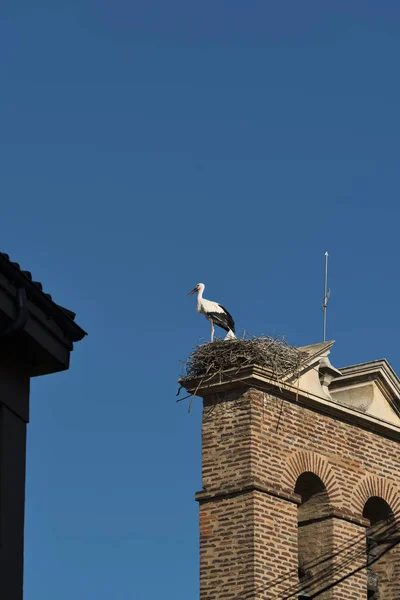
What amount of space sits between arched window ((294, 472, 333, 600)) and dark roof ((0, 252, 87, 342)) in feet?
25.4

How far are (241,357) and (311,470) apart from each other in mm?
1746

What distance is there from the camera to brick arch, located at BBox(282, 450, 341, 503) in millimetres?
19078

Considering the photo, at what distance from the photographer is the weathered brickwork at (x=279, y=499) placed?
59.6 feet

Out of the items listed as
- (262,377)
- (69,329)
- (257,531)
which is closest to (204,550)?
(257,531)

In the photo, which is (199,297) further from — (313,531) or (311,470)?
(313,531)

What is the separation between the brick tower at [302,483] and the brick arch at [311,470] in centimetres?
1

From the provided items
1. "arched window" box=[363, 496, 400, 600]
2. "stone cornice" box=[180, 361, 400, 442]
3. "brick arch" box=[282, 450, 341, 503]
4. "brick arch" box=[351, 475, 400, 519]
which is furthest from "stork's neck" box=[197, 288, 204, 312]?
"arched window" box=[363, 496, 400, 600]

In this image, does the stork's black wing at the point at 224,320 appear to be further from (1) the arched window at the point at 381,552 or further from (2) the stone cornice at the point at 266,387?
(1) the arched window at the point at 381,552

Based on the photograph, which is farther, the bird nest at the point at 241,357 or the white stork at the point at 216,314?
the white stork at the point at 216,314

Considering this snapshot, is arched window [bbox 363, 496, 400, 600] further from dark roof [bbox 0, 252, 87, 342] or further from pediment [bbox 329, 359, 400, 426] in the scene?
dark roof [bbox 0, 252, 87, 342]

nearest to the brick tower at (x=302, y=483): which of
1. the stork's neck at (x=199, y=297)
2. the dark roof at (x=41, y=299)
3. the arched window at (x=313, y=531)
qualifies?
the arched window at (x=313, y=531)

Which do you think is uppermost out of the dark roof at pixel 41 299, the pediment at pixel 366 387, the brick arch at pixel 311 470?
the pediment at pixel 366 387

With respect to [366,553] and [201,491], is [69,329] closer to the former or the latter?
[201,491]

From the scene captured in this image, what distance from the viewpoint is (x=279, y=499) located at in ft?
61.5
